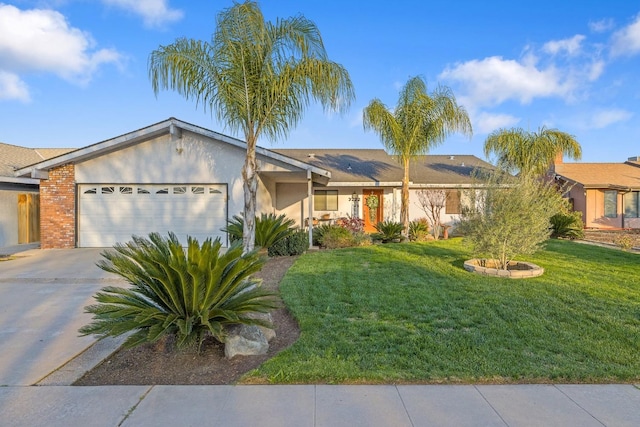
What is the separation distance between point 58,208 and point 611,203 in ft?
86.8

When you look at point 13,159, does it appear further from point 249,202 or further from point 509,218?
point 509,218

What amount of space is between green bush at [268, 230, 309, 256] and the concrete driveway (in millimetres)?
4348

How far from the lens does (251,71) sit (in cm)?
813

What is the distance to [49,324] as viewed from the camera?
5949 mm

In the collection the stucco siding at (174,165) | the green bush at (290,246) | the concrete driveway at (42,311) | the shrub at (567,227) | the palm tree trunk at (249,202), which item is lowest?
the concrete driveway at (42,311)

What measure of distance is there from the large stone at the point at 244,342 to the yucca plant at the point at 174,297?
147 mm

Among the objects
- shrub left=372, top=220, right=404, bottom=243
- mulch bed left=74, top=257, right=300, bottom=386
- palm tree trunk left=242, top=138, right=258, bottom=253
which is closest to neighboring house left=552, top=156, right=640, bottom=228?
shrub left=372, top=220, right=404, bottom=243

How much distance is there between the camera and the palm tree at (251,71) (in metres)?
7.84

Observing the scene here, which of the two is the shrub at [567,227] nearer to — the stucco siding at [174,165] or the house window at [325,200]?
the house window at [325,200]

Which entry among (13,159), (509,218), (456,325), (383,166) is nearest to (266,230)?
(509,218)

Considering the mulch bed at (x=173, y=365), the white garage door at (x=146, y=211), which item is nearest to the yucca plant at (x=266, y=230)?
the white garage door at (x=146, y=211)
